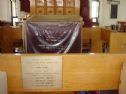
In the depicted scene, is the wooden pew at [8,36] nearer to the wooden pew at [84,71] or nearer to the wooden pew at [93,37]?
the wooden pew at [93,37]

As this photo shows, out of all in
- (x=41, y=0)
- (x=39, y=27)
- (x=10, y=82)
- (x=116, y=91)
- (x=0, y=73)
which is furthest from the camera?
(x=41, y=0)

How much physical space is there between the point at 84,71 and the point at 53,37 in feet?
2.65

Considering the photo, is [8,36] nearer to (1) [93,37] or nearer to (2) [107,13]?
(1) [93,37]

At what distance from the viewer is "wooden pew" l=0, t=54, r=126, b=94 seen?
1173mm

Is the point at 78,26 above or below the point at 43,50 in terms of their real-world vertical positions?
above

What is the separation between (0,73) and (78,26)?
108cm

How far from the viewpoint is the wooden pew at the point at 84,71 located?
117 cm

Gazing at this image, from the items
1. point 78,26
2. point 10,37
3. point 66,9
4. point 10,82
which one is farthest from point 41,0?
point 10,82

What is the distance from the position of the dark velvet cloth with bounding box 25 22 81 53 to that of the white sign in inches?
28.8

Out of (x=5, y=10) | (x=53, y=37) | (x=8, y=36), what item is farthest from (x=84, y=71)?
(x=5, y=10)

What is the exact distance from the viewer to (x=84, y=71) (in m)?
1.20

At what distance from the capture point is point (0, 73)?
108 centimetres

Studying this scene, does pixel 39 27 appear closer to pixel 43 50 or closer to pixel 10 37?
pixel 43 50

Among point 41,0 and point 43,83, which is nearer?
point 43,83
